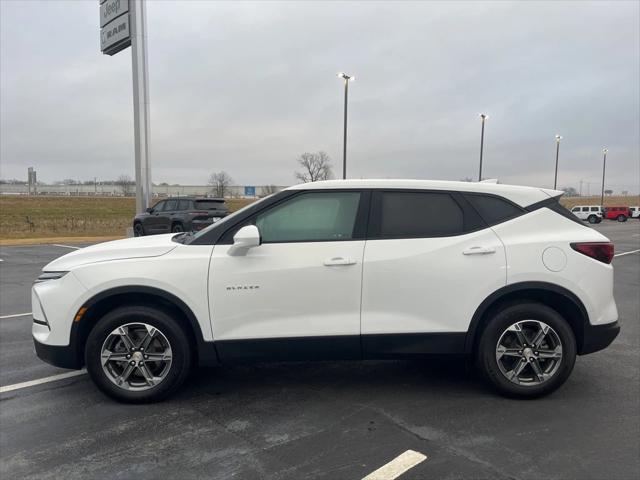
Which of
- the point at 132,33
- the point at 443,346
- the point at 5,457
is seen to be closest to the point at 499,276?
the point at 443,346

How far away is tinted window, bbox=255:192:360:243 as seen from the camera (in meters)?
3.67

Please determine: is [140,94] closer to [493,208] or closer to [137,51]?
[137,51]

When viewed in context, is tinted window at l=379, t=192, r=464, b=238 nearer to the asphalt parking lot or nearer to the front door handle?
the front door handle

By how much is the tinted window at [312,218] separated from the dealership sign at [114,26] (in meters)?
19.0

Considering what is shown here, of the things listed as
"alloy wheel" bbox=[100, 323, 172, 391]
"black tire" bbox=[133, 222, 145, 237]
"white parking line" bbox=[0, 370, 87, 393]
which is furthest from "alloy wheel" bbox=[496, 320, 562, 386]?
"black tire" bbox=[133, 222, 145, 237]

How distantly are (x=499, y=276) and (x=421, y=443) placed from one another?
135 cm

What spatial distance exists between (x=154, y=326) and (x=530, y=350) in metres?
2.81

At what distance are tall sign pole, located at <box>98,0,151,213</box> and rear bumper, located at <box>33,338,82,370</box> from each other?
1757cm

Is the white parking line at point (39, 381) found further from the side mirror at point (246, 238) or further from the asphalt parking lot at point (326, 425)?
the side mirror at point (246, 238)

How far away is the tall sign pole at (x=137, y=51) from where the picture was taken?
63.5 feet

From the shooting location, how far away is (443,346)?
12.0ft

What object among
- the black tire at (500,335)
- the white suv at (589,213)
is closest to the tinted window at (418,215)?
the black tire at (500,335)

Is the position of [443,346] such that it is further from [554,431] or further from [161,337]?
[161,337]

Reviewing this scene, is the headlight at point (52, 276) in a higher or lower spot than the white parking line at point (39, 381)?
higher
